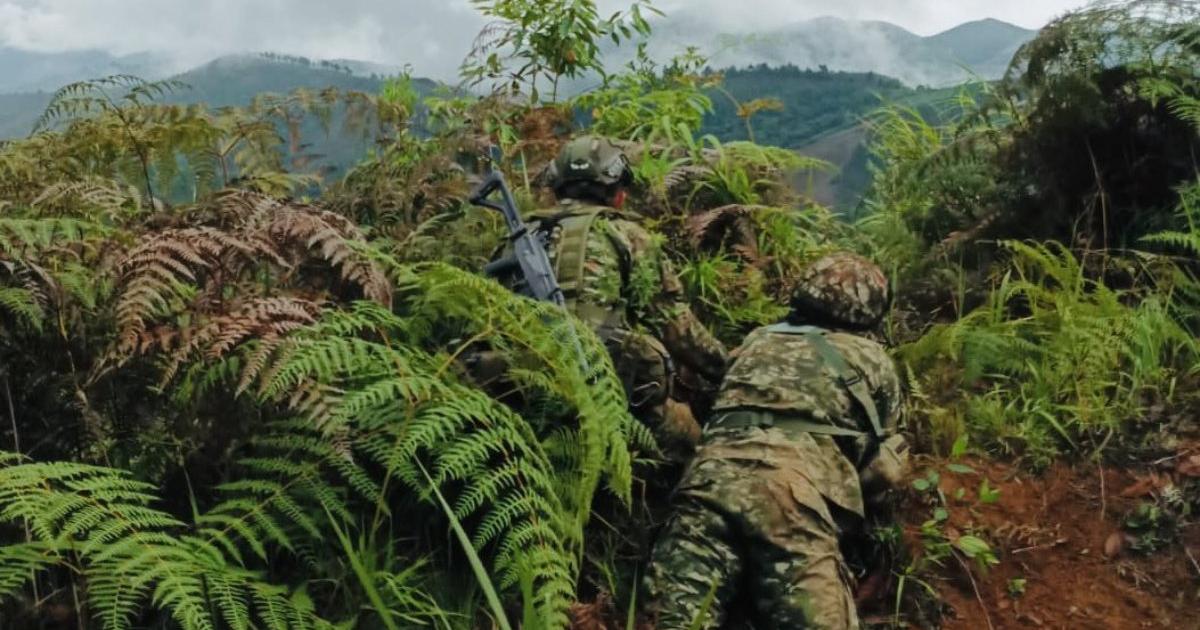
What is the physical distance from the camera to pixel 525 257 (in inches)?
159

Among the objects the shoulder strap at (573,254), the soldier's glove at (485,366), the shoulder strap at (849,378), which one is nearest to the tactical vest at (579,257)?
the shoulder strap at (573,254)

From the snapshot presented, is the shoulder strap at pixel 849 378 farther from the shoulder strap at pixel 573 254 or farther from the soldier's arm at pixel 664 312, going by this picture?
the shoulder strap at pixel 573 254

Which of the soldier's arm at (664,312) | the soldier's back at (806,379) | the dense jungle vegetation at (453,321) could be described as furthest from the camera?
the soldier's arm at (664,312)

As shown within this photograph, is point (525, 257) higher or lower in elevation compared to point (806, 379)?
higher

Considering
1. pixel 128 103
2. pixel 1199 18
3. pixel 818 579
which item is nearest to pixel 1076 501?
pixel 818 579

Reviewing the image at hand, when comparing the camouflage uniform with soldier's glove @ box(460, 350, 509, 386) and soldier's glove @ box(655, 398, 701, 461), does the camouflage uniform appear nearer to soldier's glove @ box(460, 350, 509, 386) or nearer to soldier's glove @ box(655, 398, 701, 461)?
soldier's glove @ box(655, 398, 701, 461)

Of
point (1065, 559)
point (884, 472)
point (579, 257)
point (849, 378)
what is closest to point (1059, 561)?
point (1065, 559)

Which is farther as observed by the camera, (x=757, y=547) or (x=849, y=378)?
(x=849, y=378)

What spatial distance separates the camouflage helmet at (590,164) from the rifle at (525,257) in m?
0.48

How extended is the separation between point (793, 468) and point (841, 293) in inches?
33.0

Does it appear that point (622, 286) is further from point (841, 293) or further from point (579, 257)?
point (841, 293)

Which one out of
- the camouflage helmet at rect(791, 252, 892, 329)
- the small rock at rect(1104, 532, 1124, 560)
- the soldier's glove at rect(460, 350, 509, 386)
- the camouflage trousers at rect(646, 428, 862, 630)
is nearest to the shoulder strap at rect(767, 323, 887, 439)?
the camouflage helmet at rect(791, 252, 892, 329)

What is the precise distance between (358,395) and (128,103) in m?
2.30

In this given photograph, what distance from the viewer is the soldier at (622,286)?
13.7 ft
